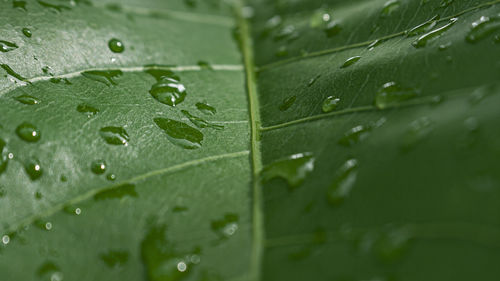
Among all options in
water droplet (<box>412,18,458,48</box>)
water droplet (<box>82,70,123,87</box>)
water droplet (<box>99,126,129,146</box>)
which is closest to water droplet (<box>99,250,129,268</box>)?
water droplet (<box>99,126,129,146</box>)

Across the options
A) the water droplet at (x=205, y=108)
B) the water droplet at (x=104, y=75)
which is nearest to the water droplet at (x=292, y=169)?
the water droplet at (x=205, y=108)

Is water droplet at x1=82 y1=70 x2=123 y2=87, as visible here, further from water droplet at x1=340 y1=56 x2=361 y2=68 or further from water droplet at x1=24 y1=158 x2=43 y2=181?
water droplet at x1=340 y1=56 x2=361 y2=68

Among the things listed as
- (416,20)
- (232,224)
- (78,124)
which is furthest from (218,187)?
(416,20)

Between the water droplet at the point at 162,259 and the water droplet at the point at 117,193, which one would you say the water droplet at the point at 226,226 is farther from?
the water droplet at the point at 117,193

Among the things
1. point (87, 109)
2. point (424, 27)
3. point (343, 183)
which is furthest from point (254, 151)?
point (424, 27)

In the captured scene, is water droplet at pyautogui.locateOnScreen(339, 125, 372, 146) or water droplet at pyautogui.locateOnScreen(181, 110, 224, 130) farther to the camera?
water droplet at pyautogui.locateOnScreen(181, 110, 224, 130)

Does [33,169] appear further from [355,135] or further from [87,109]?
[355,135]
